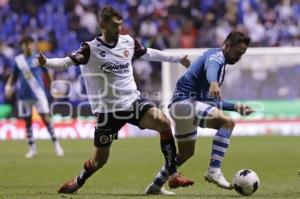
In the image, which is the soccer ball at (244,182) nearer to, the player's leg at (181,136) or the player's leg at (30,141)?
the player's leg at (181,136)

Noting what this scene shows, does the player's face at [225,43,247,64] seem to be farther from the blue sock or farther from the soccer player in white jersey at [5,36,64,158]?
the soccer player in white jersey at [5,36,64,158]

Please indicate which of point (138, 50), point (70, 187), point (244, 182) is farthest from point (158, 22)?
point (244, 182)

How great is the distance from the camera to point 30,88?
62.4 feet

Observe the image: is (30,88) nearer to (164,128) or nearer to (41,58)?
(164,128)

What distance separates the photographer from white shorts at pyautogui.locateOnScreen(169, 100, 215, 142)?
10039 millimetres

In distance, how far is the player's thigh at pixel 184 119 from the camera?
33.7 feet

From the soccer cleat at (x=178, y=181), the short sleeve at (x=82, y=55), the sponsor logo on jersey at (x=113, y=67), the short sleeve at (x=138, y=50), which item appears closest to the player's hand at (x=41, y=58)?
the short sleeve at (x=82, y=55)

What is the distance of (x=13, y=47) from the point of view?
28.3 m

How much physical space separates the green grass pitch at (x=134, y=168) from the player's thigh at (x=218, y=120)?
864 millimetres

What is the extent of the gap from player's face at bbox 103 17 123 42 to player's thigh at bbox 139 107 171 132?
100cm

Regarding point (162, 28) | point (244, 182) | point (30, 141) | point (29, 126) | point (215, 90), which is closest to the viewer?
point (215, 90)

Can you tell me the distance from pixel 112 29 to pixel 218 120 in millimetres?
1683

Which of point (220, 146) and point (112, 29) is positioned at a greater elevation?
point (112, 29)

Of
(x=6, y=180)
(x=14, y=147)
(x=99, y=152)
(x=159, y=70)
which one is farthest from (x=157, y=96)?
(x=99, y=152)
